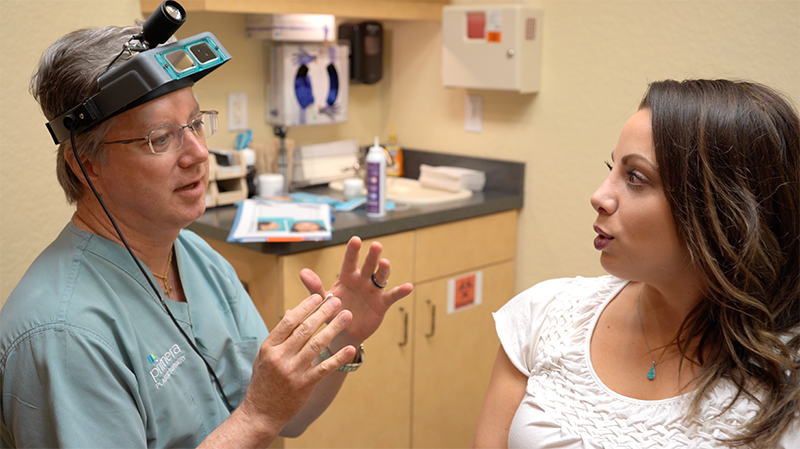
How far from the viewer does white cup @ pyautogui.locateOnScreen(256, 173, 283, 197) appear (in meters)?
2.61

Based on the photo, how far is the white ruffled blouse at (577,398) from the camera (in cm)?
113

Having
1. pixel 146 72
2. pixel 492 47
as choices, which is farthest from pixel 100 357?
pixel 492 47

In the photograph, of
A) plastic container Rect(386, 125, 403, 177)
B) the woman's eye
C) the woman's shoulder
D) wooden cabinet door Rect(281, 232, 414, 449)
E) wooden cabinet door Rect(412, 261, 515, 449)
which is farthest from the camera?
plastic container Rect(386, 125, 403, 177)

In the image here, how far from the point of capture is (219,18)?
8.69 ft

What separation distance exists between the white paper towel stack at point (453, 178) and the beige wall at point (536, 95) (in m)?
0.13

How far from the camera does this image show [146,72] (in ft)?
3.67

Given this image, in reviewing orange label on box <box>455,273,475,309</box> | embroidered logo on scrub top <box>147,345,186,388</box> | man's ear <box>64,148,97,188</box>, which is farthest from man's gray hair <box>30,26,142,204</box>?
orange label on box <box>455,273,475,309</box>

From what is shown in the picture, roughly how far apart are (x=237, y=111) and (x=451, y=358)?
1.35 metres

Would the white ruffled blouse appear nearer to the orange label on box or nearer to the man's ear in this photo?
the man's ear

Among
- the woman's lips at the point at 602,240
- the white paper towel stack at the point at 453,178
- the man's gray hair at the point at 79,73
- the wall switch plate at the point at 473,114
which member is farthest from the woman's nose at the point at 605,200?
the wall switch plate at the point at 473,114

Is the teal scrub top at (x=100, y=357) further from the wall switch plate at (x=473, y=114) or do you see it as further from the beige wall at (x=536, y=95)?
the wall switch plate at (x=473, y=114)

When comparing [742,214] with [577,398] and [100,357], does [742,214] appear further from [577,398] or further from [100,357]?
[100,357]

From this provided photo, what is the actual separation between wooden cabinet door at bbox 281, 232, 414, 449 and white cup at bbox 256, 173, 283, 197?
53 cm

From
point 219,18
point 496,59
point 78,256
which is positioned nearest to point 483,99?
point 496,59
